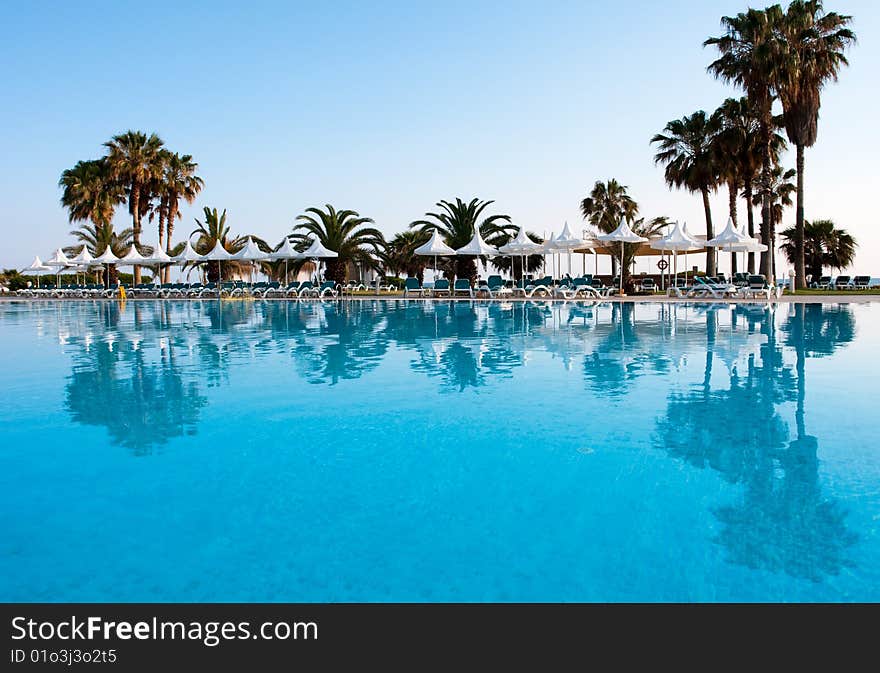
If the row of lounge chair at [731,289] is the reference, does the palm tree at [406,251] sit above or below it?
above

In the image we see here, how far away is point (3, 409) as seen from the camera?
6.18m

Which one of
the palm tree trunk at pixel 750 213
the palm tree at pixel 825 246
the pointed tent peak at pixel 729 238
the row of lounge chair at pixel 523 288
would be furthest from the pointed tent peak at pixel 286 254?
the palm tree at pixel 825 246

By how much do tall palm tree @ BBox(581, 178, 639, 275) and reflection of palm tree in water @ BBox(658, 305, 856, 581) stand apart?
103 ft

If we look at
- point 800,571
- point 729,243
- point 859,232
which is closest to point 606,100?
point 729,243

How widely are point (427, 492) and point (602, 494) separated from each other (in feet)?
3.33

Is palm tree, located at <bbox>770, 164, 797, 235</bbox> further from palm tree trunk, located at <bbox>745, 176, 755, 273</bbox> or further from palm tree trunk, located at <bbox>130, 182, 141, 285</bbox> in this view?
palm tree trunk, located at <bbox>130, 182, 141, 285</bbox>

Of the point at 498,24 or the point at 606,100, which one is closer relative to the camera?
the point at 498,24

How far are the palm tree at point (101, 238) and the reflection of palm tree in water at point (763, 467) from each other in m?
40.8

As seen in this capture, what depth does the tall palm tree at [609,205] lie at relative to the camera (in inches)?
1475

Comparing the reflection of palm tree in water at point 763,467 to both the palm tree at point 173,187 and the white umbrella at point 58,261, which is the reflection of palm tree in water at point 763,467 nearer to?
the white umbrella at point 58,261

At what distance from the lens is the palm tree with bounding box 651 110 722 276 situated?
3038 cm

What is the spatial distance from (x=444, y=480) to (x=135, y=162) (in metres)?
40.8
